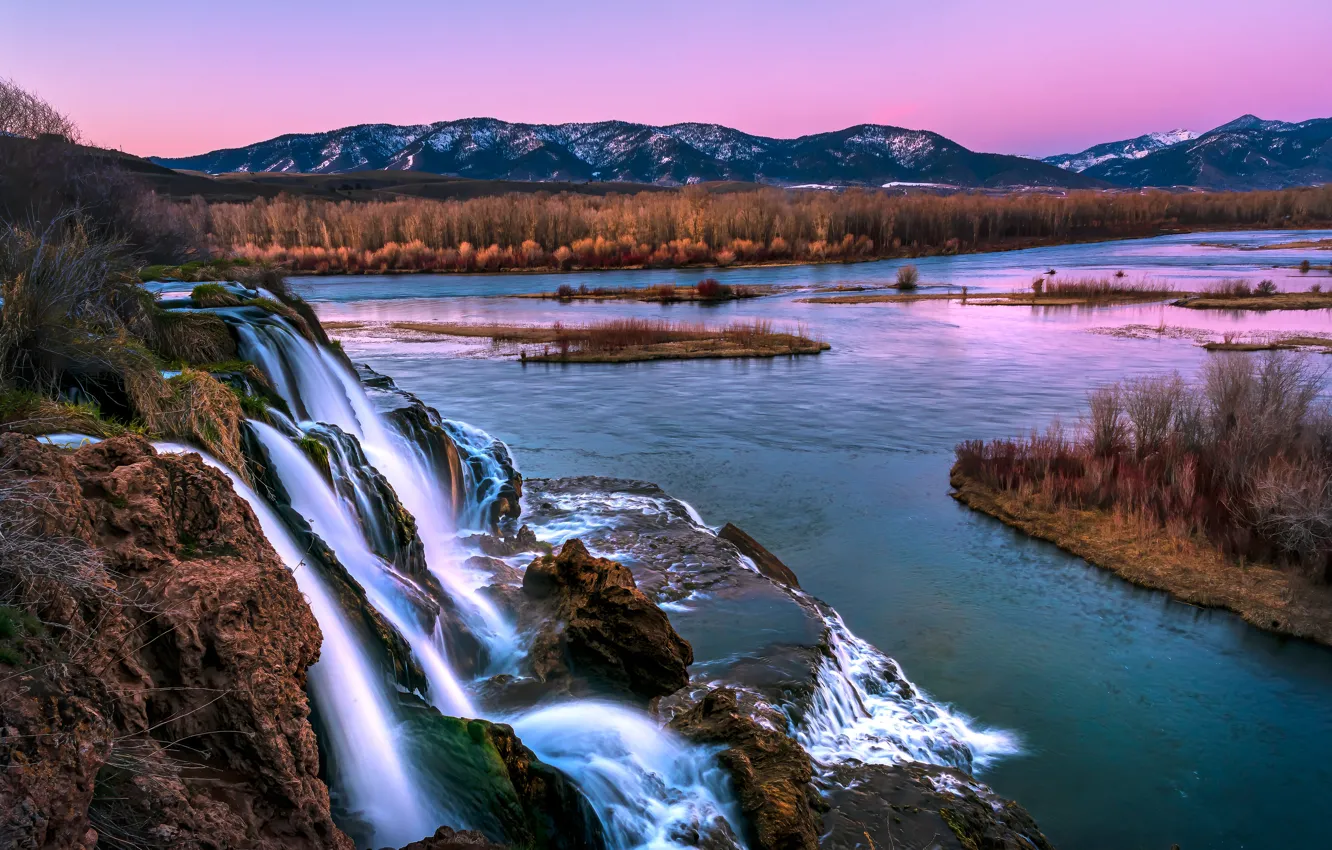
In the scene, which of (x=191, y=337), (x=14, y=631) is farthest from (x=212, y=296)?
(x=14, y=631)

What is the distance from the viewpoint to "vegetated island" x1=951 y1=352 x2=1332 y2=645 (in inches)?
463

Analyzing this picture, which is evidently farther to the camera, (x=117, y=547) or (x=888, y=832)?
(x=888, y=832)

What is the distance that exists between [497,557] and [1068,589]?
321 inches

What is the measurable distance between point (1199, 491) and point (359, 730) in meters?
13.9

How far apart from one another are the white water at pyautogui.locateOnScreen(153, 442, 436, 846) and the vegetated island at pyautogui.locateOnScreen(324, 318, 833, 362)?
26.5m

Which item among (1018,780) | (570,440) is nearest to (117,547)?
(1018,780)

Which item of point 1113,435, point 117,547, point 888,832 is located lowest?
point 888,832

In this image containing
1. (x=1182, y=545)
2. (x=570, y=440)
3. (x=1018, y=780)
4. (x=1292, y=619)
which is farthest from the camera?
(x=570, y=440)

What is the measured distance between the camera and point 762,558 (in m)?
12.4

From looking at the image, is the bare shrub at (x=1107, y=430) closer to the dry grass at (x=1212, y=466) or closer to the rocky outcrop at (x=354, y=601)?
the dry grass at (x=1212, y=466)

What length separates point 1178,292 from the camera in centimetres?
4884

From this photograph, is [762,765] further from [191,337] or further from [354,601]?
[191,337]

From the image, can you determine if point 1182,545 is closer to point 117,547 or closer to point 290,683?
point 290,683

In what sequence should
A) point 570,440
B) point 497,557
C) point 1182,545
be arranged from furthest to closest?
1. point 570,440
2. point 1182,545
3. point 497,557
